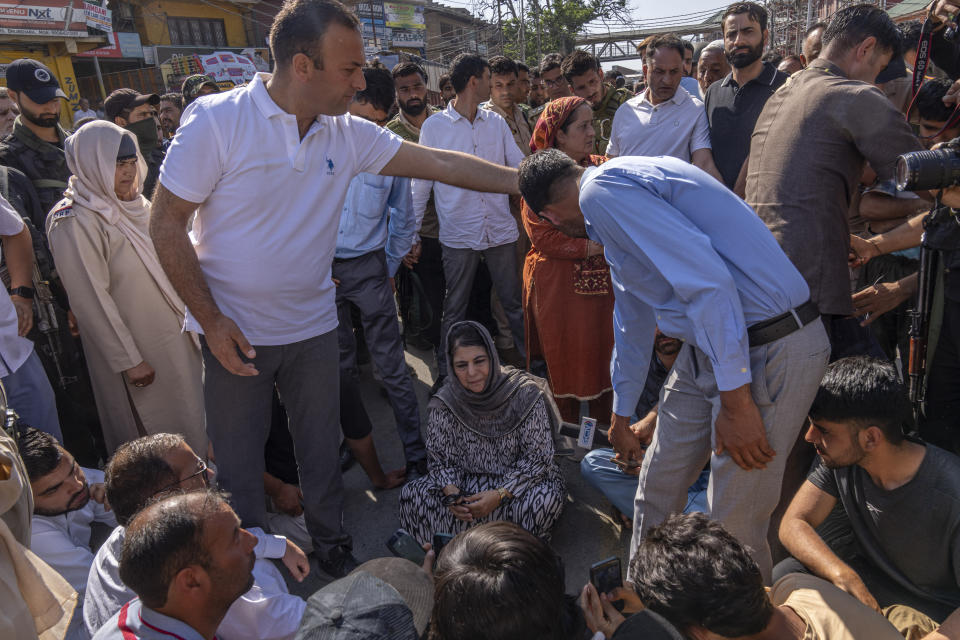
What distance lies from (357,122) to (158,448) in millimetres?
1375

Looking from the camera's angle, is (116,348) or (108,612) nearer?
(108,612)

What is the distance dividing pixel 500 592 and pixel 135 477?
144 centimetres

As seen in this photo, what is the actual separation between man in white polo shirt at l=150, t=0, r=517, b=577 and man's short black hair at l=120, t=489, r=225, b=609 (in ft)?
2.03

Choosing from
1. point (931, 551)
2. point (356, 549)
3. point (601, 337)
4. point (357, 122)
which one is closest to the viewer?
point (931, 551)

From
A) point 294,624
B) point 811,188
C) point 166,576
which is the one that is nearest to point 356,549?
point 294,624

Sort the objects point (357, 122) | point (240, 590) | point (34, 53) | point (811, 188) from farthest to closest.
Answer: point (34, 53) < point (357, 122) < point (811, 188) < point (240, 590)

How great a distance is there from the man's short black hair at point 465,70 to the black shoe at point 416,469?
2.57 meters

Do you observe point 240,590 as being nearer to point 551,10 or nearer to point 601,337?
point 601,337

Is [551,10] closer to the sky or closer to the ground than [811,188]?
closer to the sky

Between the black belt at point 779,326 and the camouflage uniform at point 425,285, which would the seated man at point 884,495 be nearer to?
the black belt at point 779,326

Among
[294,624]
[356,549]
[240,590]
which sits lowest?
[356,549]

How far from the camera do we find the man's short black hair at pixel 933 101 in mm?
3008

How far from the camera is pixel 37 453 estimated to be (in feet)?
8.21

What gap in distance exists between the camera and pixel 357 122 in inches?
98.3
